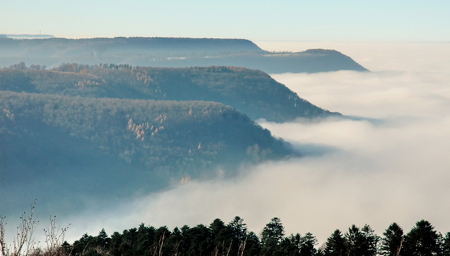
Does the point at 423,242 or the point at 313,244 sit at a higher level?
the point at 423,242

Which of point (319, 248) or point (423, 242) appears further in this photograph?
→ point (319, 248)

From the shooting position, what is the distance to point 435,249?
152 ft

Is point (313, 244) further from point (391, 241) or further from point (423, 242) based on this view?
point (423, 242)

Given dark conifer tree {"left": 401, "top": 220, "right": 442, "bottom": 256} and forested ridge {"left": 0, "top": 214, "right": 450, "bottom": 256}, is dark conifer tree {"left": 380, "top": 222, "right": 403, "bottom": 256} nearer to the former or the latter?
forested ridge {"left": 0, "top": 214, "right": 450, "bottom": 256}

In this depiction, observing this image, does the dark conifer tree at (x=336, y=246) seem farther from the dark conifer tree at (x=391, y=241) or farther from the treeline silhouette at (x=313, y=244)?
the dark conifer tree at (x=391, y=241)

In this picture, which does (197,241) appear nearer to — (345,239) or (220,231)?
(220,231)

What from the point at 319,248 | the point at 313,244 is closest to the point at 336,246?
the point at 319,248

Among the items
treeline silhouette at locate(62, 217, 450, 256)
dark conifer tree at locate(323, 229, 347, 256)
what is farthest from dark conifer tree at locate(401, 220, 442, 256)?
dark conifer tree at locate(323, 229, 347, 256)

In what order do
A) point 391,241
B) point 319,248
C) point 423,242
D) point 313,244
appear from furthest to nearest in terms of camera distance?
1. point 313,244
2. point 319,248
3. point 391,241
4. point 423,242

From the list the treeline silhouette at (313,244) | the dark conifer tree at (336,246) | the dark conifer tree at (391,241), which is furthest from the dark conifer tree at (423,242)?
the dark conifer tree at (336,246)

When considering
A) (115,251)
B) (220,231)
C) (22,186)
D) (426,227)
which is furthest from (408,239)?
(22,186)

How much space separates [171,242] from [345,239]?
21.1 m

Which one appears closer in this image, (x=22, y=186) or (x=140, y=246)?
(x=140, y=246)

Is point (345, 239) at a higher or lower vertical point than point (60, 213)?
higher
